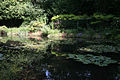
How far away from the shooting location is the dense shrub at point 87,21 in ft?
33.5

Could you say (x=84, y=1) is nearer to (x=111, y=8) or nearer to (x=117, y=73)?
(x=111, y=8)

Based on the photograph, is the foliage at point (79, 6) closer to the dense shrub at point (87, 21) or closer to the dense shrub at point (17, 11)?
the dense shrub at point (17, 11)

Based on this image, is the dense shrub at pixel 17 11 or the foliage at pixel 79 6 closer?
the foliage at pixel 79 6

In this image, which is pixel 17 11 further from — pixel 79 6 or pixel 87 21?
pixel 87 21

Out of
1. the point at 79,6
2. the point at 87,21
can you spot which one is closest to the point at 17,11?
the point at 79,6

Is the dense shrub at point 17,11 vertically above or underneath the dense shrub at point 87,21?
above

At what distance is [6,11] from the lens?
13133mm

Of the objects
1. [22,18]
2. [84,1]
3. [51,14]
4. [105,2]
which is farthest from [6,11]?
[105,2]

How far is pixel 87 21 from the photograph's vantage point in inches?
450

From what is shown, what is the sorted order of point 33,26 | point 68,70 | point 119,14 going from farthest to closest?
point 119,14
point 33,26
point 68,70

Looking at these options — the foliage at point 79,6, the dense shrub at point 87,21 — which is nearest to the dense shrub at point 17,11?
the foliage at point 79,6

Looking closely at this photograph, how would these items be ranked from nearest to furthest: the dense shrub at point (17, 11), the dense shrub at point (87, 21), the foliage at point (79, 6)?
the dense shrub at point (87, 21) → the foliage at point (79, 6) → the dense shrub at point (17, 11)

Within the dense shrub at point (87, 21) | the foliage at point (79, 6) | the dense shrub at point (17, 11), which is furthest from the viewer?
the dense shrub at point (17, 11)

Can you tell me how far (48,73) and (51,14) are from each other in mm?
12460
